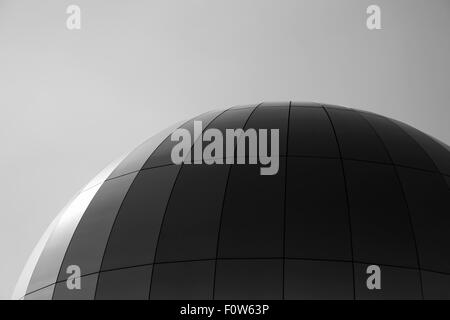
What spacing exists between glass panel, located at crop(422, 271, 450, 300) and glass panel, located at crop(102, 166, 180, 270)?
6.13 metres

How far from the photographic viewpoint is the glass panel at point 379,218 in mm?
15868

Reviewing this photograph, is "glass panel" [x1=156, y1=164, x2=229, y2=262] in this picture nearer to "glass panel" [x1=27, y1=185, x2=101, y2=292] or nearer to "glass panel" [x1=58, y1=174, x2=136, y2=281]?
"glass panel" [x1=58, y1=174, x2=136, y2=281]

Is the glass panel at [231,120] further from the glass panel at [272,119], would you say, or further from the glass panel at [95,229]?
the glass panel at [95,229]

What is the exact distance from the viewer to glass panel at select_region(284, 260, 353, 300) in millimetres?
15055

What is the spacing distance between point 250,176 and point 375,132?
177 inches

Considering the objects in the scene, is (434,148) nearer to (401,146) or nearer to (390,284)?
(401,146)

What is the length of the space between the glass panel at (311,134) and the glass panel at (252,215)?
106 centimetres

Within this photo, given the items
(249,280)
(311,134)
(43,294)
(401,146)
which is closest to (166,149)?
(311,134)

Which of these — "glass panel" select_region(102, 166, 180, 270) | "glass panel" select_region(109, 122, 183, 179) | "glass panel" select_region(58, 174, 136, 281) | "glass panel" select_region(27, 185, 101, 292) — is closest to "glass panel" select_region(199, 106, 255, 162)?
"glass panel" select_region(109, 122, 183, 179)

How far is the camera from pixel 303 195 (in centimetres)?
1661
